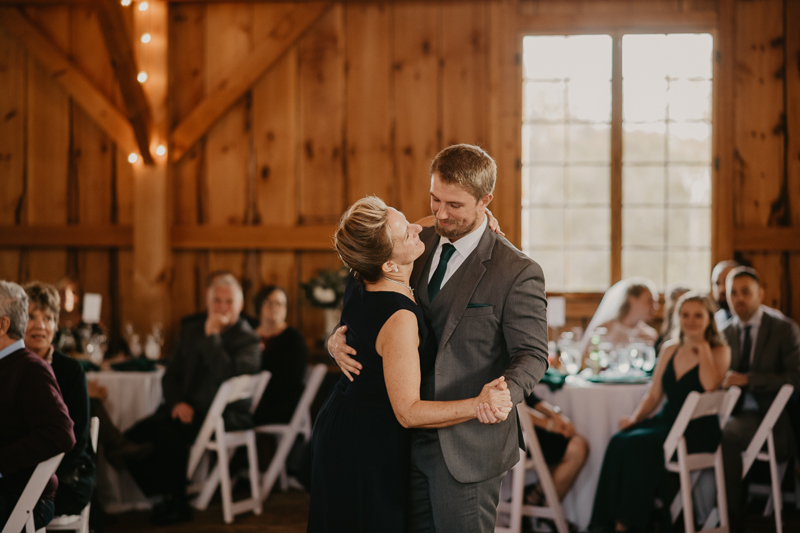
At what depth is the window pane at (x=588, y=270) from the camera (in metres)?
6.16

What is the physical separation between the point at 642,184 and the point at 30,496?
5.21 meters

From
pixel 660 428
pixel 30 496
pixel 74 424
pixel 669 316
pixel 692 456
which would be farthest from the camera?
pixel 669 316

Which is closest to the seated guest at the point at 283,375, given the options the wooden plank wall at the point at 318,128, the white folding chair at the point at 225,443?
the white folding chair at the point at 225,443

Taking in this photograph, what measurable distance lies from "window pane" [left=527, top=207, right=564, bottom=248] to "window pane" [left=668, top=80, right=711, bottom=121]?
1276 mm

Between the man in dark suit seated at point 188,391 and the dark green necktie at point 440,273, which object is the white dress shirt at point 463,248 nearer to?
the dark green necktie at point 440,273

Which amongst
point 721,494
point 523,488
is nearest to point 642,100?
point 721,494

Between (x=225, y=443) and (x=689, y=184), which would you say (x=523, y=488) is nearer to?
(x=225, y=443)

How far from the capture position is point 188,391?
4375 mm

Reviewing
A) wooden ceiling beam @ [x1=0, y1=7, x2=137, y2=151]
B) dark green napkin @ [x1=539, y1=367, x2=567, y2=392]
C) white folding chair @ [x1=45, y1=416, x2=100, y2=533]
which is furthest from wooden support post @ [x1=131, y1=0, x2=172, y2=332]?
dark green napkin @ [x1=539, y1=367, x2=567, y2=392]

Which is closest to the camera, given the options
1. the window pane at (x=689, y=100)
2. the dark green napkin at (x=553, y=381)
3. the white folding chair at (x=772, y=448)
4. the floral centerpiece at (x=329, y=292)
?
the white folding chair at (x=772, y=448)

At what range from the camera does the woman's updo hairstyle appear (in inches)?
75.2

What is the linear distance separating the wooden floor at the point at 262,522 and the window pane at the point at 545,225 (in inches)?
104

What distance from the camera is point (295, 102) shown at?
20.3 feet

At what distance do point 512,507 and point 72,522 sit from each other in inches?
81.5
